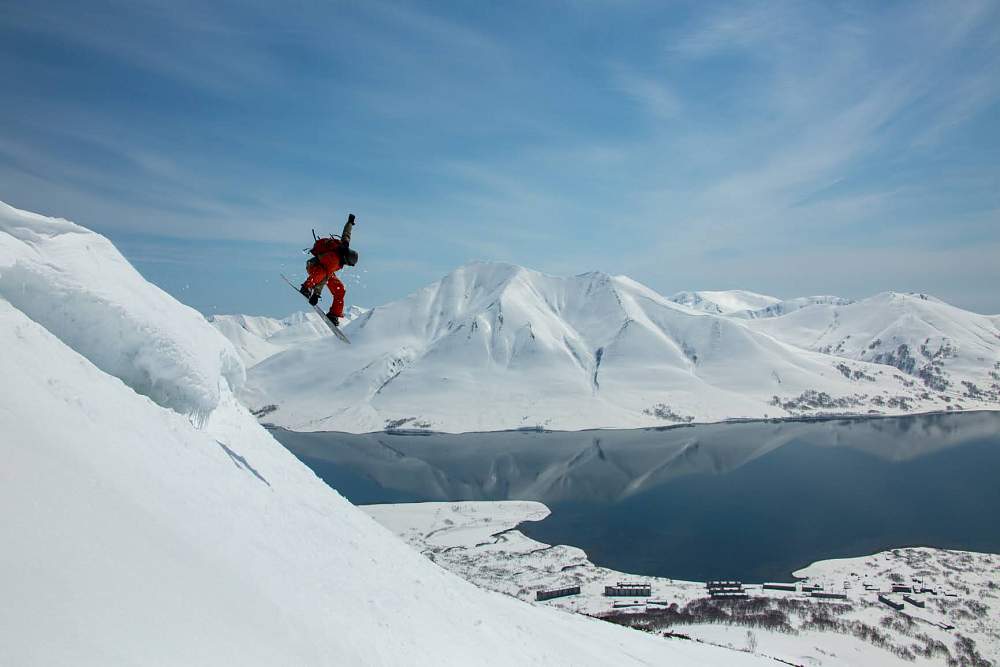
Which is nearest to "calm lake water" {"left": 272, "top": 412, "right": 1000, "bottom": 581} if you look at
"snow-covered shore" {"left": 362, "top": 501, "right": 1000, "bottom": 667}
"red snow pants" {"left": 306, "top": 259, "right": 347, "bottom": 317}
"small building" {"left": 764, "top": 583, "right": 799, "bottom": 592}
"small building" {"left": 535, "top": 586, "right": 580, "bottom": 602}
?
"small building" {"left": 764, "top": 583, "right": 799, "bottom": 592}

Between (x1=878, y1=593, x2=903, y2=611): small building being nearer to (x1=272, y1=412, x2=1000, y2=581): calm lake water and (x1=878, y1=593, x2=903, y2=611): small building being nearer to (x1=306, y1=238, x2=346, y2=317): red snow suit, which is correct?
(x1=272, y1=412, x2=1000, y2=581): calm lake water

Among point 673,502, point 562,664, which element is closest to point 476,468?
point 673,502

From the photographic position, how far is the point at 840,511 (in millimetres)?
83250

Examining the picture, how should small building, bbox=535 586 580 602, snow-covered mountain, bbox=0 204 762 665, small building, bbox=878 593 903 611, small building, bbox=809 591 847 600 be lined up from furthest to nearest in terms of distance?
small building, bbox=535 586 580 602 → small building, bbox=809 591 847 600 → small building, bbox=878 593 903 611 → snow-covered mountain, bbox=0 204 762 665

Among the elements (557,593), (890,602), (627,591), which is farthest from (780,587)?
(557,593)

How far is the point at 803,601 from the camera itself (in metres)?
49.2

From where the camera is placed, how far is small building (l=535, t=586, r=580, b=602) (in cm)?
5167

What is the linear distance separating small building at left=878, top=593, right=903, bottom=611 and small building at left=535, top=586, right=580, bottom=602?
91.6ft

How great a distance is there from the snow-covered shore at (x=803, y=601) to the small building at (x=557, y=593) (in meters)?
0.59

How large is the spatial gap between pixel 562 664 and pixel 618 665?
3.33 metres

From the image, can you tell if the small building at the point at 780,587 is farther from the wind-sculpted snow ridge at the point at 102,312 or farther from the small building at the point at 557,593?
the wind-sculpted snow ridge at the point at 102,312

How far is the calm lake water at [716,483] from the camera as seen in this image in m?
69.6

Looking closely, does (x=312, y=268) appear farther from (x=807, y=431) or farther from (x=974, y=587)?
(x=807, y=431)

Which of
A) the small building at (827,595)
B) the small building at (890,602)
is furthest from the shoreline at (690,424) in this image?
the small building at (890,602)
